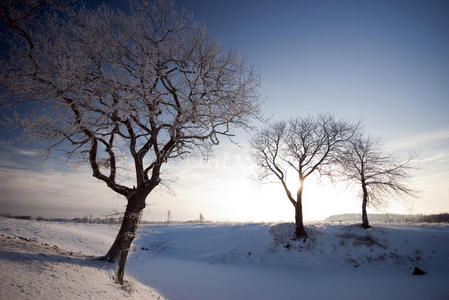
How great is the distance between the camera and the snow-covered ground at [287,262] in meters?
9.88

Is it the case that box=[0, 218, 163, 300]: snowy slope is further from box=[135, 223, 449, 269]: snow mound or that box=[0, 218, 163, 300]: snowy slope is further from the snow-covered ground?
box=[135, 223, 449, 269]: snow mound

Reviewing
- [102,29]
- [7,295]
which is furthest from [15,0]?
[7,295]

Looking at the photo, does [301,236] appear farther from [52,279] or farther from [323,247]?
[52,279]

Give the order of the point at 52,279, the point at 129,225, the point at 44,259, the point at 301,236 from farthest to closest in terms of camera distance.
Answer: the point at 301,236, the point at 129,225, the point at 44,259, the point at 52,279

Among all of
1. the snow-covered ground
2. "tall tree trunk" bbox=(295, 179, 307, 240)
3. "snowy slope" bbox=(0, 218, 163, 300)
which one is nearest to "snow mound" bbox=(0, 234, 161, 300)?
"snowy slope" bbox=(0, 218, 163, 300)

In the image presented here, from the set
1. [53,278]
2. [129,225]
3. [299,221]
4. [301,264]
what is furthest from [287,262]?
[53,278]

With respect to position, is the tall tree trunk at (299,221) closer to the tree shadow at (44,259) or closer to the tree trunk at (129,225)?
the tree trunk at (129,225)

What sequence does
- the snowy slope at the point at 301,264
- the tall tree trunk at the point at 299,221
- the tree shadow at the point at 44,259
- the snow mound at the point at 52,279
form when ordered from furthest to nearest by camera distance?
the tall tree trunk at the point at 299,221 → the snowy slope at the point at 301,264 → the tree shadow at the point at 44,259 → the snow mound at the point at 52,279

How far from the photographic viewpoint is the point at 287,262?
14.8 metres

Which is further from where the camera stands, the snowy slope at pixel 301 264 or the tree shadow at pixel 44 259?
the snowy slope at pixel 301 264

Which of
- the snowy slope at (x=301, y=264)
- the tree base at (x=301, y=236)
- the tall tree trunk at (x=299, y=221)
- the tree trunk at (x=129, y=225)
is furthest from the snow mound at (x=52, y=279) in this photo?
the tall tree trunk at (x=299, y=221)

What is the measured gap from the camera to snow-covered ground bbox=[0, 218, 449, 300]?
9883 mm

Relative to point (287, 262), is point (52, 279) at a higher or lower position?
higher

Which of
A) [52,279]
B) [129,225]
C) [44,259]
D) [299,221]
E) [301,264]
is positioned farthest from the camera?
[299,221]
